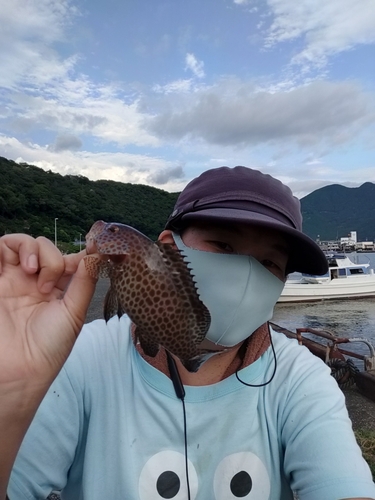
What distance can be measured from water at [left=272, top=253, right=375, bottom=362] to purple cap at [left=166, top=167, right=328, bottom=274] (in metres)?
21.0

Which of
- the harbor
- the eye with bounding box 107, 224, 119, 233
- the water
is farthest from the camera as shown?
the water

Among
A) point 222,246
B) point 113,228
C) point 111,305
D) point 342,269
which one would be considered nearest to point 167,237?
point 222,246

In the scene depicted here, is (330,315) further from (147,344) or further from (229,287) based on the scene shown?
(147,344)

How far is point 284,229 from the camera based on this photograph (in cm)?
203

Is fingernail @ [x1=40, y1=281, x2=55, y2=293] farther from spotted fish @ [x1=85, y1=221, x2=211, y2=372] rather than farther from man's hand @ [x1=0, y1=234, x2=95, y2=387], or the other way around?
spotted fish @ [x1=85, y1=221, x2=211, y2=372]

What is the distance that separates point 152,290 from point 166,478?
1.07m

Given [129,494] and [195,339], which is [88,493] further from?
[195,339]

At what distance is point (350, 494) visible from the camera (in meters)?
1.78

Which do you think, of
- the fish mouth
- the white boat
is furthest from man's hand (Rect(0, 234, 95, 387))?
the white boat

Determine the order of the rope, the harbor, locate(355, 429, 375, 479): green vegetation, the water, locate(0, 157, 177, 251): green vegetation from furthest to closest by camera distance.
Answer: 1. locate(0, 157, 177, 251): green vegetation
2. the water
3. the harbor
4. the rope
5. locate(355, 429, 375, 479): green vegetation

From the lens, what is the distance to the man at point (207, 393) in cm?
193

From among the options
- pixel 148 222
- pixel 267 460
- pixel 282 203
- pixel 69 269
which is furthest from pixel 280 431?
pixel 148 222

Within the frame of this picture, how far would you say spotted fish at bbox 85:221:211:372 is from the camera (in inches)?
69.1

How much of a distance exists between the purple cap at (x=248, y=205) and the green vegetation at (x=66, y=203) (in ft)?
134
